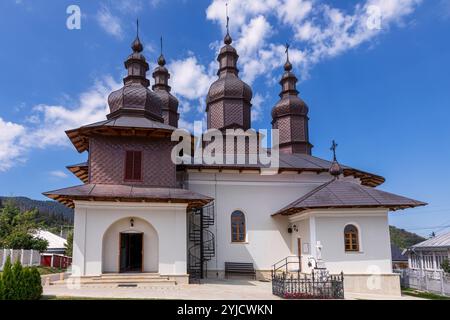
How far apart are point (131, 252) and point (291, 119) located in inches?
535

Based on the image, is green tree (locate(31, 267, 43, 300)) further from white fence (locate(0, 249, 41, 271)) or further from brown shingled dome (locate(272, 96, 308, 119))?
brown shingled dome (locate(272, 96, 308, 119))

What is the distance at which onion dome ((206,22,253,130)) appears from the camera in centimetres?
2388

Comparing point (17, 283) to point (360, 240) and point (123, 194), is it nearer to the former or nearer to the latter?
point (123, 194)

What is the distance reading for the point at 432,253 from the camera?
98.4ft

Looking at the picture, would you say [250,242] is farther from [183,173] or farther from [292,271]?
[183,173]

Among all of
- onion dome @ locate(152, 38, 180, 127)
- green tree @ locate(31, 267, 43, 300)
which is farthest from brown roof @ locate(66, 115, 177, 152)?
onion dome @ locate(152, 38, 180, 127)

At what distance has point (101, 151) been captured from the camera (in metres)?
17.2

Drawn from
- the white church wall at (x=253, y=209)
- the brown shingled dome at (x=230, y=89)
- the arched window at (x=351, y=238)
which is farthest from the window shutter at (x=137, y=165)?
the arched window at (x=351, y=238)

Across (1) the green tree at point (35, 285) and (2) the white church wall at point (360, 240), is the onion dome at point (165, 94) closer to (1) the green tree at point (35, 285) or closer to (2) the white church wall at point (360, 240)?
(2) the white church wall at point (360, 240)

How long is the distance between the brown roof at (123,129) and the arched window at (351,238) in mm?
8799

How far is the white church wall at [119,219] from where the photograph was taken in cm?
1558

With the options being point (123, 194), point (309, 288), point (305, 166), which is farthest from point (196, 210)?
point (309, 288)

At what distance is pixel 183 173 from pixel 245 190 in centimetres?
338
